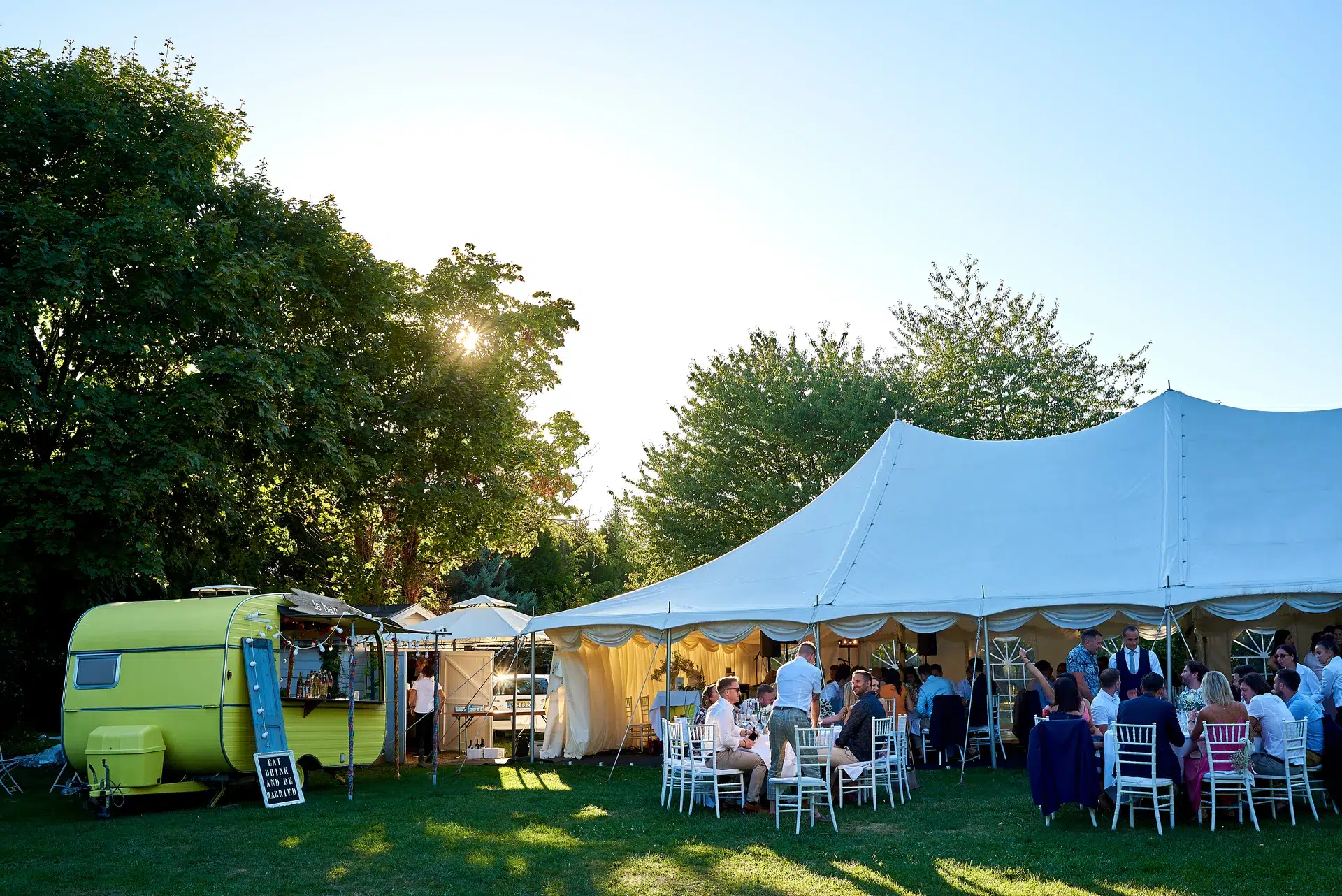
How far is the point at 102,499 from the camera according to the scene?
1445 centimetres

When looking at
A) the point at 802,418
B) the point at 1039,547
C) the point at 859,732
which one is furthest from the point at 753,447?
the point at 859,732

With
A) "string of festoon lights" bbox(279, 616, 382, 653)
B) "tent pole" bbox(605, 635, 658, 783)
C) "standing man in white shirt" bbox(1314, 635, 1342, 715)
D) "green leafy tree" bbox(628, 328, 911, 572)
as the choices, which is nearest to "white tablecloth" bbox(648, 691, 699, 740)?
"tent pole" bbox(605, 635, 658, 783)

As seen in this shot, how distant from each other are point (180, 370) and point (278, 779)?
774 centimetres

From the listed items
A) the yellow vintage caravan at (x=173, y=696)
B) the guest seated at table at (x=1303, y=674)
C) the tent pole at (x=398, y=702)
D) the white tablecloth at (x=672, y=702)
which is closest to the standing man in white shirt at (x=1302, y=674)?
the guest seated at table at (x=1303, y=674)

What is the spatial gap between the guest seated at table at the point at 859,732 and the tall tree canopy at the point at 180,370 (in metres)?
9.47

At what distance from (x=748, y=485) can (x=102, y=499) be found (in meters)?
17.6

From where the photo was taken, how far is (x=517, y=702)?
63.4 ft

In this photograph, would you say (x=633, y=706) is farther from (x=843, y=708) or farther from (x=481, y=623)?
(x=481, y=623)

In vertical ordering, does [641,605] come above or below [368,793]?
above

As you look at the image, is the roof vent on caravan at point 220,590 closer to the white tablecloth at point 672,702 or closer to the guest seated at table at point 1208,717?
the white tablecloth at point 672,702

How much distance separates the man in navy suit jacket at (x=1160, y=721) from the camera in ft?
29.3

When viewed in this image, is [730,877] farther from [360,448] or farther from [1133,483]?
[360,448]

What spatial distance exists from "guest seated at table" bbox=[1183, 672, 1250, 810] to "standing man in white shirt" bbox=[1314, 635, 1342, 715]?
4.56 feet

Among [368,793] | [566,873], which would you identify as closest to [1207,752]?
[566,873]
